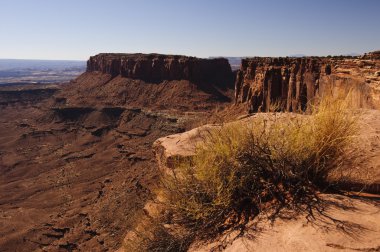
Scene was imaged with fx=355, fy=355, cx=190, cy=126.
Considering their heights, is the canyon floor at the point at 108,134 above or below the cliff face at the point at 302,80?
below

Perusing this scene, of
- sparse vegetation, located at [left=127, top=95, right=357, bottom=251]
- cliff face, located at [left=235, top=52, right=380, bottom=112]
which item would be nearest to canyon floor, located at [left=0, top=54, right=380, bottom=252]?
cliff face, located at [left=235, top=52, right=380, bottom=112]

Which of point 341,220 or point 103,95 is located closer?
point 341,220

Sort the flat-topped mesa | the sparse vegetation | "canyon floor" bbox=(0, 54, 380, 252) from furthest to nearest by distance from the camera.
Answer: the flat-topped mesa
"canyon floor" bbox=(0, 54, 380, 252)
the sparse vegetation

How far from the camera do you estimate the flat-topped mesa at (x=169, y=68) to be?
2798 inches

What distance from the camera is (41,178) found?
39750 millimetres

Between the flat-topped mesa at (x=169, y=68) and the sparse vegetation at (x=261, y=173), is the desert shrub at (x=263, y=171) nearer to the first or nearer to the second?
the sparse vegetation at (x=261, y=173)

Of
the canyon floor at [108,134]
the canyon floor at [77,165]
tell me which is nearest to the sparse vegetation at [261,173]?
the canyon floor at [108,134]

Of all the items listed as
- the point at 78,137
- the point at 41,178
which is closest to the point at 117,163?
the point at 41,178

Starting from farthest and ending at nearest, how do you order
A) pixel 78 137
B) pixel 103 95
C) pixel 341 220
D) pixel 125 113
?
pixel 103 95 < pixel 125 113 < pixel 78 137 < pixel 341 220

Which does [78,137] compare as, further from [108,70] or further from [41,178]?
[108,70]

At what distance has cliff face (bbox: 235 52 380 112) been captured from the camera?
49.8 ft

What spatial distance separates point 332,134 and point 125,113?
5957cm

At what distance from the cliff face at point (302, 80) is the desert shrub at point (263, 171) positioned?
8.45 meters

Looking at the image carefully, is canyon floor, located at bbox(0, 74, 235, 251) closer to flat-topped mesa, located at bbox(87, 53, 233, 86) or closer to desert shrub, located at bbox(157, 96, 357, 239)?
flat-topped mesa, located at bbox(87, 53, 233, 86)
